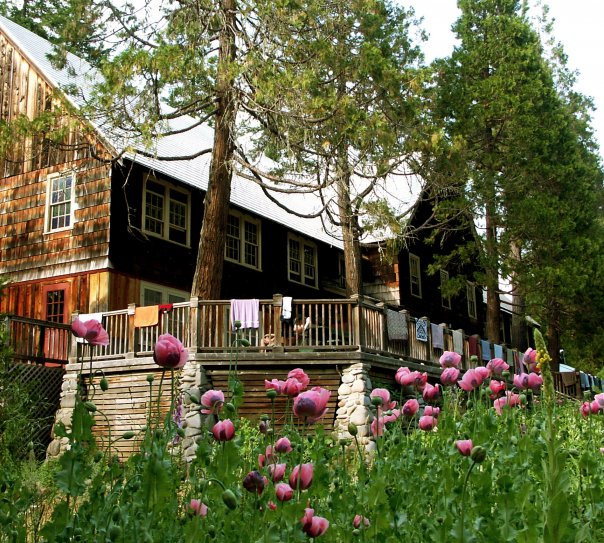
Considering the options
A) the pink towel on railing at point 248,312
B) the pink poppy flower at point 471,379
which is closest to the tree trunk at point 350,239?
the pink towel on railing at point 248,312

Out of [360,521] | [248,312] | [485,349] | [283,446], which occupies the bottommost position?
[360,521]

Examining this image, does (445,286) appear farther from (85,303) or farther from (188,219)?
(85,303)

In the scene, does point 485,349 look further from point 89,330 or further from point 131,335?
point 89,330

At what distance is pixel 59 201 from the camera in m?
20.3

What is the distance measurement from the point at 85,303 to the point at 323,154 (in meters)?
7.21

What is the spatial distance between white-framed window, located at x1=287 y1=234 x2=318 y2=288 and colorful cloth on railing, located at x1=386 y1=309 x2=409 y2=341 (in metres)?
8.19

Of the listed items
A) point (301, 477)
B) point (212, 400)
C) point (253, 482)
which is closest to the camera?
point (253, 482)

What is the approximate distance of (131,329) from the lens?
53.8 feet

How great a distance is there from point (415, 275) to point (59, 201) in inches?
593

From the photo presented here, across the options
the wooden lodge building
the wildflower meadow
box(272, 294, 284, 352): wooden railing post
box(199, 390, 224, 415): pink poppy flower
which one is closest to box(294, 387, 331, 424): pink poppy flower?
the wildflower meadow

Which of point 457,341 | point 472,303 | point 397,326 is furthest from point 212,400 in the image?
point 472,303

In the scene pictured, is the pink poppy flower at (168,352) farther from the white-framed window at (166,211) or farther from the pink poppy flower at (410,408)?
the white-framed window at (166,211)

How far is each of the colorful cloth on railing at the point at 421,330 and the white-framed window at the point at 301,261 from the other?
24.5 feet

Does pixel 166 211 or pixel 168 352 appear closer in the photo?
pixel 168 352
